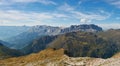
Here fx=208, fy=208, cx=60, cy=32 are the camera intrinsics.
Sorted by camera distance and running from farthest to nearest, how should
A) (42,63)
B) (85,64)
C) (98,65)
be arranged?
(42,63) < (85,64) < (98,65)

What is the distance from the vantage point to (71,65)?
430ft

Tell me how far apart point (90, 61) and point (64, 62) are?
19.0 m

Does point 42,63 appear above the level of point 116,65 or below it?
below

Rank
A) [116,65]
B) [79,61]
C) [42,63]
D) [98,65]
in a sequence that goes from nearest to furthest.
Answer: [116,65] < [98,65] < [79,61] < [42,63]

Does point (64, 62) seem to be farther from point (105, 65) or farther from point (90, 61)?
point (105, 65)

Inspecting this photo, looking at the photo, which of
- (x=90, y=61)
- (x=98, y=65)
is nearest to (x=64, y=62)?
(x=90, y=61)

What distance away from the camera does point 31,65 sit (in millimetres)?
163000

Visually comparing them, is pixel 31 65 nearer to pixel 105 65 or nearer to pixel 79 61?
pixel 79 61

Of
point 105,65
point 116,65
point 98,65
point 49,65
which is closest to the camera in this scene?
point 116,65

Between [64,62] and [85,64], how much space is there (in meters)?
19.5

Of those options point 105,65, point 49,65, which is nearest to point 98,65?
point 105,65

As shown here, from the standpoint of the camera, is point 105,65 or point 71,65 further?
point 71,65

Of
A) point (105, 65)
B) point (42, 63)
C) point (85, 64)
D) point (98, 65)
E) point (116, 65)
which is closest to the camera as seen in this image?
point (116, 65)

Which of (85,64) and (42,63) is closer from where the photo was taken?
(85,64)
